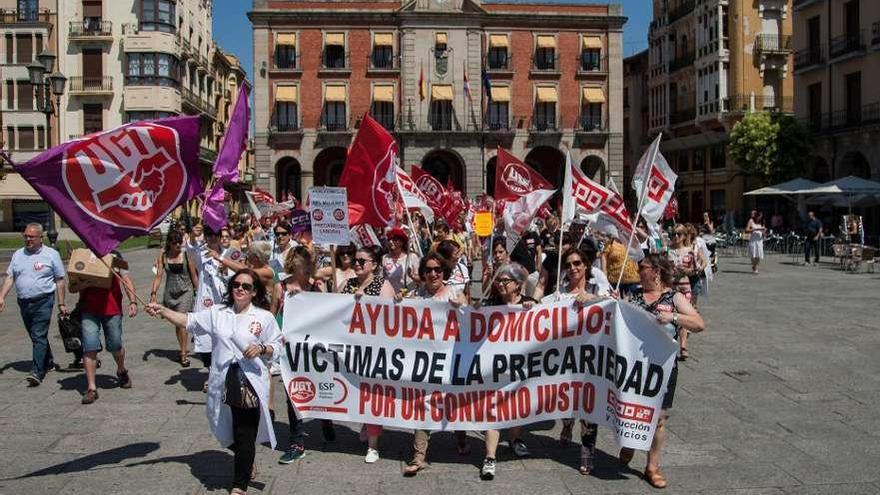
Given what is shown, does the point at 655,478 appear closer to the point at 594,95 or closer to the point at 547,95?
the point at 547,95

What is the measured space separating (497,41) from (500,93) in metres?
3.00

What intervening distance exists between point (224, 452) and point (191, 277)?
4044 mm

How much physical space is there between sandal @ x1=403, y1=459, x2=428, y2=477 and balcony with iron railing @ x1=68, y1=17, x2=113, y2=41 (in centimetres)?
4987

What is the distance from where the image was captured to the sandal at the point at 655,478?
574 centimetres

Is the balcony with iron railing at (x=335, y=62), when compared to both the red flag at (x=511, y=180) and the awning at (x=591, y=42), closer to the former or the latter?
the awning at (x=591, y=42)

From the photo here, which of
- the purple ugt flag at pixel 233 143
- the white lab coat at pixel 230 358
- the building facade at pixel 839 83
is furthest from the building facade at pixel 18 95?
the white lab coat at pixel 230 358

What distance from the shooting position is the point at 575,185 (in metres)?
10.3

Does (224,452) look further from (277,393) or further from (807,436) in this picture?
(807,436)

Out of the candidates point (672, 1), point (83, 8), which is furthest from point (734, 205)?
point (83, 8)

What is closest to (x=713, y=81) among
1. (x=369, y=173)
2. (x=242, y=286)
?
(x=369, y=173)

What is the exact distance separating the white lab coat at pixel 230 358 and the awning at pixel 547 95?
45795mm

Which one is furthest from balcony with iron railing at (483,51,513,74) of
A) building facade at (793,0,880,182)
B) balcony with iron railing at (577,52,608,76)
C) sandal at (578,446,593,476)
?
sandal at (578,446,593,476)

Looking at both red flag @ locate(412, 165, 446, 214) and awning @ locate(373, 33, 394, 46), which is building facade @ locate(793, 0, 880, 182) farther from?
red flag @ locate(412, 165, 446, 214)

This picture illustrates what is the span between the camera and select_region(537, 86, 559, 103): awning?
164 feet
